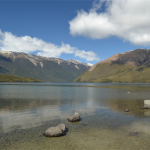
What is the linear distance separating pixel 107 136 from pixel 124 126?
20.3 ft

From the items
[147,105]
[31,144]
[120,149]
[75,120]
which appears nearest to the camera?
[120,149]

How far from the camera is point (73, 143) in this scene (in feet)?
57.4

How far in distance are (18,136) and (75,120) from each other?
11.4 metres

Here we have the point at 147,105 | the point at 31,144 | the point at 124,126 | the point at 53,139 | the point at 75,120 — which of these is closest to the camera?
the point at 31,144

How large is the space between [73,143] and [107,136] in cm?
547

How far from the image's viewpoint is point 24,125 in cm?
2448

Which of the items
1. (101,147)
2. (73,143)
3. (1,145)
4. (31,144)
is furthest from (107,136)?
(1,145)

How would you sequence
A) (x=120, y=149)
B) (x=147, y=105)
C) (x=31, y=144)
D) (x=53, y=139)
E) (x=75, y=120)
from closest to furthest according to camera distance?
1. (x=120, y=149)
2. (x=31, y=144)
3. (x=53, y=139)
4. (x=75, y=120)
5. (x=147, y=105)

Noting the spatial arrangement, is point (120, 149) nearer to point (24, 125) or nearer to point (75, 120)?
point (75, 120)

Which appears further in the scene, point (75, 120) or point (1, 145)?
point (75, 120)

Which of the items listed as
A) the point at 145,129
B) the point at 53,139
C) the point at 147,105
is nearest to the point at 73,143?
the point at 53,139

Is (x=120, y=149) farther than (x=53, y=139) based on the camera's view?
No

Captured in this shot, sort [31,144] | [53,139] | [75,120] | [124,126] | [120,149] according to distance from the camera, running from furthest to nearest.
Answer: [75,120], [124,126], [53,139], [31,144], [120,149]

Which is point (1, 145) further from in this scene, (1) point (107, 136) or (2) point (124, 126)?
(2) point (124, 126)
